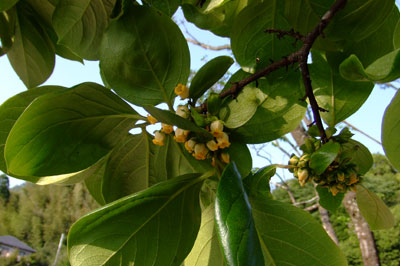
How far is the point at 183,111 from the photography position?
0.42 m

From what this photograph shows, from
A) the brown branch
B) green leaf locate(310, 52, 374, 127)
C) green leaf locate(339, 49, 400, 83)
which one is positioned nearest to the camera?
green leaf locate(339, 49, 400, 83)

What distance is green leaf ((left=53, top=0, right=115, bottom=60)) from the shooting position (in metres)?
0.46

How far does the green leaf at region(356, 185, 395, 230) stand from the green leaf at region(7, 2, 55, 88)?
58 cm

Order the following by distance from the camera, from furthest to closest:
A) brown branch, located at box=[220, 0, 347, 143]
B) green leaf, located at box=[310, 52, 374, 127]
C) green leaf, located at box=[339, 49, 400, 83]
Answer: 1. green leaf, located at box=[310, 52, 374, 127]
2. brown branch, located at box=[220, 0, 347, 143]
3. green leaf, located at box=[339, 49, 400, 83]

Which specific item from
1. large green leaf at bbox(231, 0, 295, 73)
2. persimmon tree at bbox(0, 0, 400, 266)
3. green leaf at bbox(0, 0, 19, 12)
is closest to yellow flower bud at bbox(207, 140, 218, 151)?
persimmon tree at bbox(0, 0, 400, 266)

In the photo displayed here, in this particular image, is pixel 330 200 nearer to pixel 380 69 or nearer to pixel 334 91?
pixel 334 91

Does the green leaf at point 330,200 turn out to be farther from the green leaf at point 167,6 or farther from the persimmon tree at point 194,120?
the green leaf at point 167,6

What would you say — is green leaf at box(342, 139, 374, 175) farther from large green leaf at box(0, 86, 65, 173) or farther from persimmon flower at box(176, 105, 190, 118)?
large green leaf at box(0, 86, 65, 173)

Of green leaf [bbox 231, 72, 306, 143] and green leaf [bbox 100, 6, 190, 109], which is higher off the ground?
green leaf [bbox 100, 6, 190, 109]

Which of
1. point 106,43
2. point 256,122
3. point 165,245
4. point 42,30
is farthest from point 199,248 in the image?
point 42,30

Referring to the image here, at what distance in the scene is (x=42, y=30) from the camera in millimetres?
574

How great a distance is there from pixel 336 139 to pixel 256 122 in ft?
0.42

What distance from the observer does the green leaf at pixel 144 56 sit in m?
0.40

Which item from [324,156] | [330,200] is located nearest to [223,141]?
[324,156]
